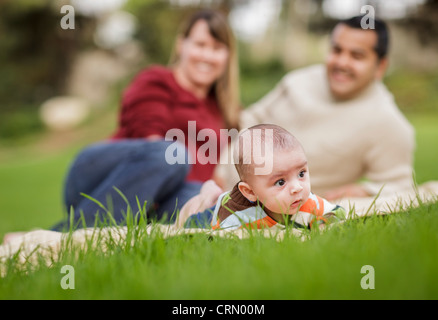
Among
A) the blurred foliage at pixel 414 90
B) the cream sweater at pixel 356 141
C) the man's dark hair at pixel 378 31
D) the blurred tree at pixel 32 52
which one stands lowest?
the cream sweater at pixel 356 141

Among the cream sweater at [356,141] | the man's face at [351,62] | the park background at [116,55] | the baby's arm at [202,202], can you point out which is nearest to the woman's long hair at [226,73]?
the cream sweater at [356,141]

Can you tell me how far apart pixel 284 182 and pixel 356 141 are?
1169 millimetres

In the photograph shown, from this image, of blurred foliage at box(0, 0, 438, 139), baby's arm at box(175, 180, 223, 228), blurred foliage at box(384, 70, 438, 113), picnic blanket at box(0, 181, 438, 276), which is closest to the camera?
picnic blanket at box(0, 181, 438, 276)

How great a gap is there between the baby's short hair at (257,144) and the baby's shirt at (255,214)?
10 centimetres

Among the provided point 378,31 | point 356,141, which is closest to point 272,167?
point 356,141

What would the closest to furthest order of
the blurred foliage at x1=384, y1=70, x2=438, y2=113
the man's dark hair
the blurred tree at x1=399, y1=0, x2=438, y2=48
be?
the man's dark hair < the blurred foliage at x1=384, y1=70, x2=438, y2=113 < the blurred tree at x1=399, y1=0, x2=438, y2=48

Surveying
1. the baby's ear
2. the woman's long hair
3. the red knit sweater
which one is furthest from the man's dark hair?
the baby's ear

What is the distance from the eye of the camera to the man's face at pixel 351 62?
2.30 metres

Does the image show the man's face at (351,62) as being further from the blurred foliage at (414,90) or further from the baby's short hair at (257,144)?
the blurred foliage at (414,90)

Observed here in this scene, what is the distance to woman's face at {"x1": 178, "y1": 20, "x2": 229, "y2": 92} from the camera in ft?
8.76

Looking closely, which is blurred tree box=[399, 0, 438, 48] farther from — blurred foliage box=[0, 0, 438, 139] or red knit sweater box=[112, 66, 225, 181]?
red knit sweater box=[112, 66, 225, 181]

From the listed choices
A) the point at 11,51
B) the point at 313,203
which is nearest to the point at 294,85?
the point at 313,203

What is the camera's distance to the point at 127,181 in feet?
6.59

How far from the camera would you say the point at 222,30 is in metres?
2.66
